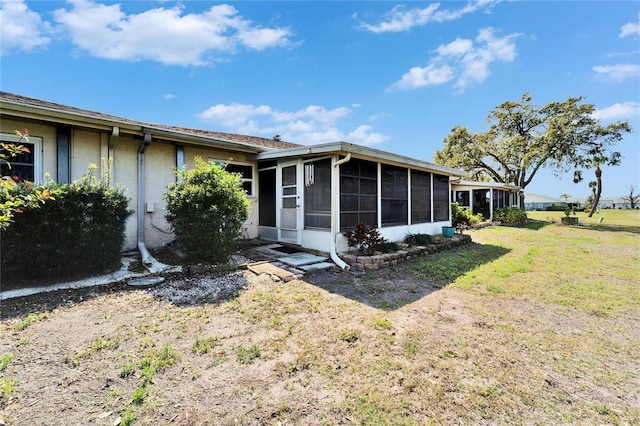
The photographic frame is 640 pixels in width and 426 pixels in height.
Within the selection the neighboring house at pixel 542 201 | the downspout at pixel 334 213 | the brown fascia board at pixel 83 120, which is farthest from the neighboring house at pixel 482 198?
the neighboring house at pixel 542 201

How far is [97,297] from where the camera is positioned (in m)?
4.09

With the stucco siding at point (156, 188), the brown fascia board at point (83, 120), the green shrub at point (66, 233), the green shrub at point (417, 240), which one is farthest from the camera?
the green shrub at point (417, 240)

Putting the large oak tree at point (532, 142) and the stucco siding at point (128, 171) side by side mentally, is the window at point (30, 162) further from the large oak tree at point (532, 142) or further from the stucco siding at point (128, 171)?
the large oak tree at point (532, 142)

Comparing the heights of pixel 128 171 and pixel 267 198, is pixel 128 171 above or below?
above

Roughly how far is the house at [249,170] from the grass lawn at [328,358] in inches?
103

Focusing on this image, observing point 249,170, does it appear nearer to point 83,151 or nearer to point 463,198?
point 83,151

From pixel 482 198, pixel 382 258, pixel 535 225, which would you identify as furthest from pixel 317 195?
pixel 482 198

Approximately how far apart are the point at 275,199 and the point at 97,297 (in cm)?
477

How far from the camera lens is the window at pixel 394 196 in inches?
320

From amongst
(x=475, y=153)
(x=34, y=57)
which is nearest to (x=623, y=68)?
(x=475, y=153)

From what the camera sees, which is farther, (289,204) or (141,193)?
(289,204)

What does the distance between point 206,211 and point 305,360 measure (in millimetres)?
3543

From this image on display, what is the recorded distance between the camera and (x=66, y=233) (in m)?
4.36

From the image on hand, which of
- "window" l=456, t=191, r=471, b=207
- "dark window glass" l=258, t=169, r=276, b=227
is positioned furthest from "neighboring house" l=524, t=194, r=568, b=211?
"dark window glass" l=258, t=169, r=276, b=227
